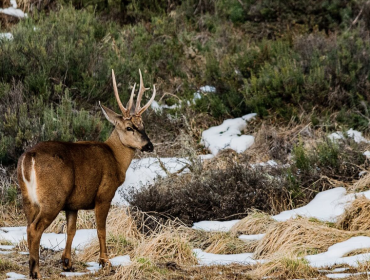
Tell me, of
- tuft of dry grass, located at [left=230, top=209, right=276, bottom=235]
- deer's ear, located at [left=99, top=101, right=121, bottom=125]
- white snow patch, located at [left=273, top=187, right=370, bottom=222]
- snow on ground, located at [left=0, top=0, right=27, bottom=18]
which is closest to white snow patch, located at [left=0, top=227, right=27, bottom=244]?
deer's ear, located at [left=99, top=101, right=121, bottom=125]

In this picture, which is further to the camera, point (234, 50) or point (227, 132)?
point (234, 50)

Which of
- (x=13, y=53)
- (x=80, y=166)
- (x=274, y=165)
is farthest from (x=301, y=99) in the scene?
(x=80, y=166)

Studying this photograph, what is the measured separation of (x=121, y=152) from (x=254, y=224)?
2.02m

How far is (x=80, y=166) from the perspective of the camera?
6.36 meters

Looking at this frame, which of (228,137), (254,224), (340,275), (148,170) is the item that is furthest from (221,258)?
(228,137)

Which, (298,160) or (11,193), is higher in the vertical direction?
(298,160)

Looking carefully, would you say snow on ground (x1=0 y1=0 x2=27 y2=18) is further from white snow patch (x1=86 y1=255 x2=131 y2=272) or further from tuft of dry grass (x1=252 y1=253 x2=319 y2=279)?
tuft of dry grass (x1=252 y1=253 x2=319 y2=279)

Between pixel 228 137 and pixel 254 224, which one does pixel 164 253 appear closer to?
pixel 254 224

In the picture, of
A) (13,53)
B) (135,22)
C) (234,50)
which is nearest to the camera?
(13,53)

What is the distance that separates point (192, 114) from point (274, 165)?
3.00 metres

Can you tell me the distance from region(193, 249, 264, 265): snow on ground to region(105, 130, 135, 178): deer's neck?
1259 mm

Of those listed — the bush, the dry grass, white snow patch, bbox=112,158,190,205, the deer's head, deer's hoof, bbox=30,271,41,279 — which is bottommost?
white snow patch, bbox=112,158,190,205

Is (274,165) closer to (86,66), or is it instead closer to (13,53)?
(86,66)

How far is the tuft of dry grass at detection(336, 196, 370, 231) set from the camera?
24.3ft
